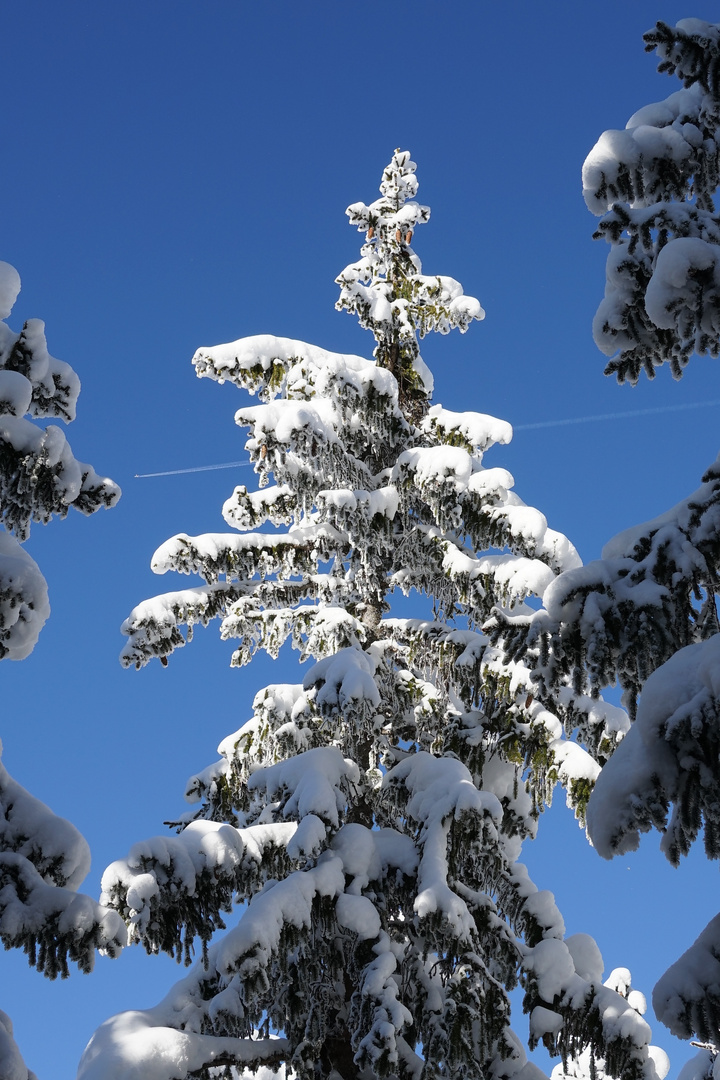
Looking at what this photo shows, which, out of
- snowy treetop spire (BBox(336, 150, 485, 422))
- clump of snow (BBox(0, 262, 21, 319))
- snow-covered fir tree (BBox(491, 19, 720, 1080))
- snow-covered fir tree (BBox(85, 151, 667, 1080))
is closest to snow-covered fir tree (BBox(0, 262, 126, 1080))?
clump of snow (BBox(0, 262, 21, 319))

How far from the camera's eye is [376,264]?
13422 millimetres

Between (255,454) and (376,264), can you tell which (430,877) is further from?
(376,264)

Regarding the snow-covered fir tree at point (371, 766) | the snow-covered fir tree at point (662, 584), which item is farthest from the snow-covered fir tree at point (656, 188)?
the snow-covered fir tree at point (371, 766)

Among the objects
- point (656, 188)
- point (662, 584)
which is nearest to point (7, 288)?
point (656, 188)

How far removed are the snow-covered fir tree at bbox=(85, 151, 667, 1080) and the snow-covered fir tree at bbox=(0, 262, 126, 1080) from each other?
144 centimetres

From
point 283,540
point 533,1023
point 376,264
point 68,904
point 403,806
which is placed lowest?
point 533,1023

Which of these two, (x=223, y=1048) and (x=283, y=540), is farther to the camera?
(x=283, y=540)

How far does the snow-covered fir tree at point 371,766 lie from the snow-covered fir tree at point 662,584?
7.40 feet

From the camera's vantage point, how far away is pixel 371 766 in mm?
10984

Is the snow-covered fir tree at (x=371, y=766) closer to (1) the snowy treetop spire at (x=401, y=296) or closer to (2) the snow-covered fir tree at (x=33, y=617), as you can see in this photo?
(1) the snowy treetop spire at (x=401, y=296)

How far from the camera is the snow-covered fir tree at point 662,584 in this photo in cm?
373

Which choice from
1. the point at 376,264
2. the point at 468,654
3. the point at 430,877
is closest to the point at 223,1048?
the point at 430,877

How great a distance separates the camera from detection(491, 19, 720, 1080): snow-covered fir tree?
3.73 metres

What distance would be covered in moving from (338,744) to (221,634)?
2068mm
